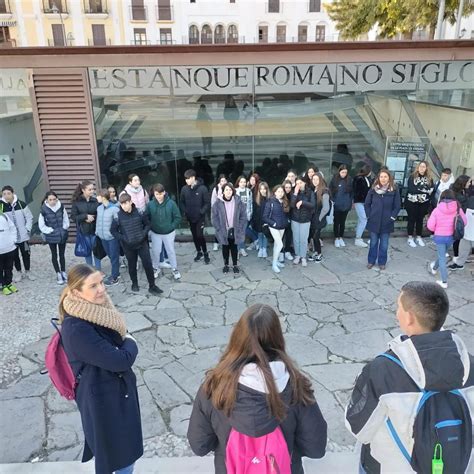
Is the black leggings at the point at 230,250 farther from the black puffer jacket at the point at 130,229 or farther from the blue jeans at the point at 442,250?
the blue jeans at the point at 442,250

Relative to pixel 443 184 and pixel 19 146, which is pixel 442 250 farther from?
pixel 19 146

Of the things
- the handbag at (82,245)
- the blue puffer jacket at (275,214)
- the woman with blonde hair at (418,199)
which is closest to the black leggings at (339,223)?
the woman with blonde hair at (418,199)

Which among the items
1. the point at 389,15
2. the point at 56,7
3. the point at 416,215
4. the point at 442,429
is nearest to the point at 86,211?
the point at 442,429

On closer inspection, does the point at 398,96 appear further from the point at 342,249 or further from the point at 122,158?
the point at 122,158

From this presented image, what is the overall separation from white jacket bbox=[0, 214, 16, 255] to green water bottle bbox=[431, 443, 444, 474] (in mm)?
6495

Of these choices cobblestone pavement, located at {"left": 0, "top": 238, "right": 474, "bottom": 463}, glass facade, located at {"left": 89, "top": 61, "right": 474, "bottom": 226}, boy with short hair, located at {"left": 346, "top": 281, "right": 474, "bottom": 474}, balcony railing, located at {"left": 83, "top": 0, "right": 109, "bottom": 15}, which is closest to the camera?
boy with short hair, located at {"left": 346, "top": 281, "right": 474, "bottom": 474}

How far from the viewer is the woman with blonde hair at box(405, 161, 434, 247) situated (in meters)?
8.54

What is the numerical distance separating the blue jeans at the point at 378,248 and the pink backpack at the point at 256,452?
19.6 ft

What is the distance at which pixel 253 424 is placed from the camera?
6.68 ft

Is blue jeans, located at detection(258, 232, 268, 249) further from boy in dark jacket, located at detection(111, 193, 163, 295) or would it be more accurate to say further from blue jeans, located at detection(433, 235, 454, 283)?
blue jeans, located at detection(433, 235, 454, 283)

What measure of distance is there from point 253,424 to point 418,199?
25.5 ft

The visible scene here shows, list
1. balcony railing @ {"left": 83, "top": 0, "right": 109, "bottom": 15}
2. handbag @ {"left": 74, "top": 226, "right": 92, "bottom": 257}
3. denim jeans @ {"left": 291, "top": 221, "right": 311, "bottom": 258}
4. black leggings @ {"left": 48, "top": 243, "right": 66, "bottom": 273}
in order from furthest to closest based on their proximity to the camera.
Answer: balcony railing @ {"left": 83, "top": 0, "right": 109, "bottom": 15}
denim jeans @ {"left": 291, "top": 221, "right": 311, "bottom": 258}
black leggings @ {"left": 48, "top": 243, "right": 66, "bottom": 273}
handbag @ {"left": 74, "top": 226, "right": 92, "bottom": 257}

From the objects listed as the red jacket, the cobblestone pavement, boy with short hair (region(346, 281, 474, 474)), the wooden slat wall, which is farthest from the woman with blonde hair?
boy with short hair (region(346, 281, 474, 474))

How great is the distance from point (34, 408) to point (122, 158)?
6197 millimetres
